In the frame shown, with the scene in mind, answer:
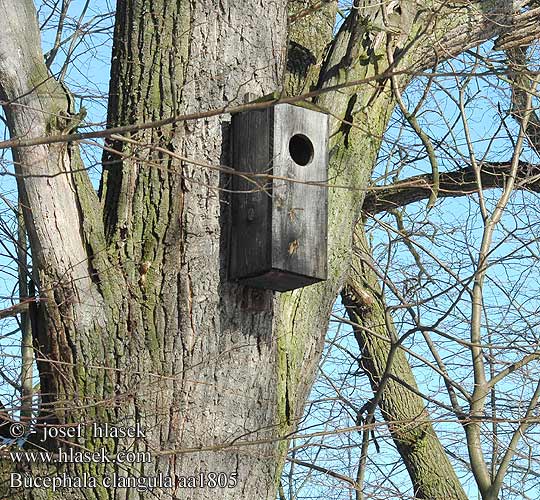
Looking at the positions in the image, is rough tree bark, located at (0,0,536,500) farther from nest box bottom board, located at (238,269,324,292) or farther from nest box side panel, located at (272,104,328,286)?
nest box side panel, located at (272,104,328,286)

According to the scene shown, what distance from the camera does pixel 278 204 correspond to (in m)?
2.83

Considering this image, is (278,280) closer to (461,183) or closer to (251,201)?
(251,201)

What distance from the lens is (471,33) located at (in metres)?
3.78

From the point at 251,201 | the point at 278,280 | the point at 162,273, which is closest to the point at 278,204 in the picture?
the point at 251,201

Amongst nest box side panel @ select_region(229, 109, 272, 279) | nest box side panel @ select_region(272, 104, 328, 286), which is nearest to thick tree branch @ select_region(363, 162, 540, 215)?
nest box side panel @ select_region(272, 104, 328, 286)

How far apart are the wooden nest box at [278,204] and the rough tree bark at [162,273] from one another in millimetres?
59

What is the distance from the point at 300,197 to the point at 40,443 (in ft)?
3.36

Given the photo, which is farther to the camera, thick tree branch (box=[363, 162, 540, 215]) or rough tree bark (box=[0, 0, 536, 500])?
thick tree branch (box=[363, 162, 540, 215])

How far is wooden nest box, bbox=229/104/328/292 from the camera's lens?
2.79 metres

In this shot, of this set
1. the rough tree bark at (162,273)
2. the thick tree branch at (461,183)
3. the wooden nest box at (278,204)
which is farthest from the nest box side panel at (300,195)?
the thick tree branch at (461,183)

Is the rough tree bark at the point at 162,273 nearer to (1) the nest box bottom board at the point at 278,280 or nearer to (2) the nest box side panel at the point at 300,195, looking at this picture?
(1) the nest box bottom board at the point at 278,280

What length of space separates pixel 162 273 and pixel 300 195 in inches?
18.7

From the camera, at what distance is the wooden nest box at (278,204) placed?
279cm

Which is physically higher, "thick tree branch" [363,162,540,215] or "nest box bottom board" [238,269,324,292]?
"thick tree branch" [363,162,540,215]
